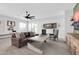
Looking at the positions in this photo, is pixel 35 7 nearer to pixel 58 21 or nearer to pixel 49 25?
pixel 58 21

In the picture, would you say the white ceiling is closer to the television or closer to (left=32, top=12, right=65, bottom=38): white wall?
(left=32, top=12, right=65, bottom=38): white wall

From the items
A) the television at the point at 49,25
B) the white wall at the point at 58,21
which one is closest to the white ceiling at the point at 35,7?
the white wall at the point at 58,21

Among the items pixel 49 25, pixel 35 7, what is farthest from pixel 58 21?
pixel 35 7

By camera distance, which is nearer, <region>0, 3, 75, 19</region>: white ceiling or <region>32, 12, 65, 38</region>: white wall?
<region>0, 3, 75, 19</region>: white ceiling

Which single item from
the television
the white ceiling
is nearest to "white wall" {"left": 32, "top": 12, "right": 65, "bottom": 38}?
the television

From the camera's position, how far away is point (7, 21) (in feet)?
24.6

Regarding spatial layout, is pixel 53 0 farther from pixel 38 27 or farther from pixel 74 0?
pixel 38 27

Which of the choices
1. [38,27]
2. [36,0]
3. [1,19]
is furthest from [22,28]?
[36,0]

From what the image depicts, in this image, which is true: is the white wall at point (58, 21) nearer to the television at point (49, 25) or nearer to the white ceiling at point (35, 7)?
the television at point (49, 25)

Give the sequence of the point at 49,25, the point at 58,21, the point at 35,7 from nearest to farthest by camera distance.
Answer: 1. the point at 35,7
2. the point at 58,21
3. the point at 49,25

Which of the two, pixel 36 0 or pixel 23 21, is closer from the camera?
pixel 36 0

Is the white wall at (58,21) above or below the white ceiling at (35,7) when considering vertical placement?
below

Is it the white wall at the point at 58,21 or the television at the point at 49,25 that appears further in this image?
the television at the point at 49,25

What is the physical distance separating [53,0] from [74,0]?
793 millimetres
